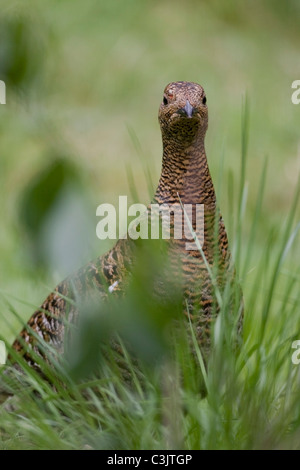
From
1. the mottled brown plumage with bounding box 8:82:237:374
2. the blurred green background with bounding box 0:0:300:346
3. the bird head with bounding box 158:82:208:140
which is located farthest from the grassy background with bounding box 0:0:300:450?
the bird head with bounding box 158:82:208:140

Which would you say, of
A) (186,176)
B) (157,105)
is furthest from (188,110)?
(157,105)

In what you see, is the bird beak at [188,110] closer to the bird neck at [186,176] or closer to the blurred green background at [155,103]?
the bird neck at [186,176]

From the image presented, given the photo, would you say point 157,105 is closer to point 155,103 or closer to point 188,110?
point 155,103

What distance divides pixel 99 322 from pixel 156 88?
449 cm

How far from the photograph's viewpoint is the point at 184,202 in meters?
1.99

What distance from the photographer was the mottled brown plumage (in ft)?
6.01

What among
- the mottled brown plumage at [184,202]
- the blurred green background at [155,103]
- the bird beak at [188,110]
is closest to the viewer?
the mottled brown plumage at [184,202]

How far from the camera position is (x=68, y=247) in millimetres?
672

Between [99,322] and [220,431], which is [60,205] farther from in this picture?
[220,431]

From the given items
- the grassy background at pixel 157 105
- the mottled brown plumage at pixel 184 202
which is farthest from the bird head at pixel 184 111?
the grassy background at pixel 157 105

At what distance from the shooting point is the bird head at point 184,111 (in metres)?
1.97

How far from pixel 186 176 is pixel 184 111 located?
18cm

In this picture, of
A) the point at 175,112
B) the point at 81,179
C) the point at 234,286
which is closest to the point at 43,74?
the point at 81,179
